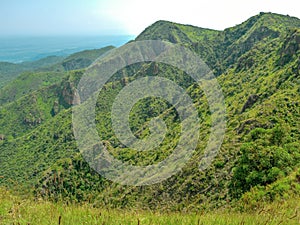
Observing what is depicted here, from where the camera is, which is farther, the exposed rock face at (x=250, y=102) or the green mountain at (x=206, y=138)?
the exposed rock face at (x=250, y=102)

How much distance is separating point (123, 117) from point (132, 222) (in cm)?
9041

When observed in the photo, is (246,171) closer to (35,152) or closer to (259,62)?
(259,62)

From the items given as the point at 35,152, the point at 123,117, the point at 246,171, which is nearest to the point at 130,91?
the point at 123,117

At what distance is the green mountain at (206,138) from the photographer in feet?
53.9

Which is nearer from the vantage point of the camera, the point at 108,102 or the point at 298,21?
the point at 298,21

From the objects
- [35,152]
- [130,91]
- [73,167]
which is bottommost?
[35,152]

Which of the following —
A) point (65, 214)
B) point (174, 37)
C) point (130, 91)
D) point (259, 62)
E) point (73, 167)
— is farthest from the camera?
point (174, 37)

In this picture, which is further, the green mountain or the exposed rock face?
the exposed rock face

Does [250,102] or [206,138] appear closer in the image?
[206,138]

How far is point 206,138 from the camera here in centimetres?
3797

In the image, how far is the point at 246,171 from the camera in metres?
19.8

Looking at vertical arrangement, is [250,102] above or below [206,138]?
above

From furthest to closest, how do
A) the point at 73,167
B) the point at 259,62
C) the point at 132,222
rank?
1. the point at 259,62
2. the point at 73,167
3. the point at 132,222

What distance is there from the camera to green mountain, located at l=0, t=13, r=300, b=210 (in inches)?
647
